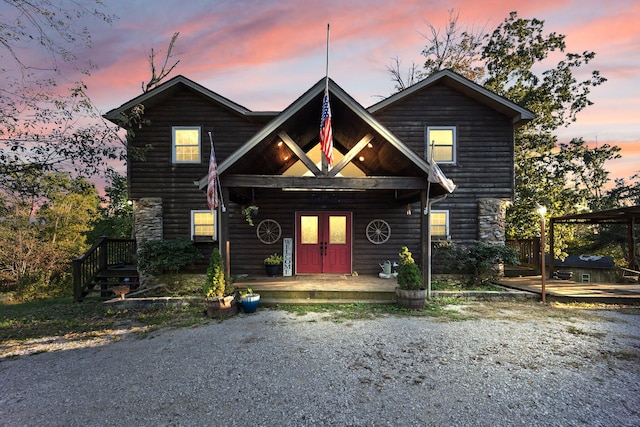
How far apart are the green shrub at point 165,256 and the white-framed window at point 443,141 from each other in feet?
29.1

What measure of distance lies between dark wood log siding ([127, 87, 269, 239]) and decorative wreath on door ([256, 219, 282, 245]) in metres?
2.10

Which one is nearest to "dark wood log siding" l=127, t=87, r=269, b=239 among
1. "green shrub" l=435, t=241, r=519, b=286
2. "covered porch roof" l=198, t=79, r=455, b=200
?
"covered porch roof" l=198, t=79, r=455, b=200

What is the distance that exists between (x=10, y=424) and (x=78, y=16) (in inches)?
279

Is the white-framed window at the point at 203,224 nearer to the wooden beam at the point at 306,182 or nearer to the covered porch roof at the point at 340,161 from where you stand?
the covered porch roof at the point at 340,161

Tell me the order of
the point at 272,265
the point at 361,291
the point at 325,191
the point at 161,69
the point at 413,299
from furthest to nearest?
the point at 161,69
the point at 325,191
the point at 272,265
the point at 361,291
the point at 413,299

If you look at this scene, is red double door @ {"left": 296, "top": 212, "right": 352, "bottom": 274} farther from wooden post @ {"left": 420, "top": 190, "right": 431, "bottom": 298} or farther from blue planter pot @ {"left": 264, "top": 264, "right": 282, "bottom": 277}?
wooden post @ {"left": 420, "top": 190, "right": 431, "bottom": 298}

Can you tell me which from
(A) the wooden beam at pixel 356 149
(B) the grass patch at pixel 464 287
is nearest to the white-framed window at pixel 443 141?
(B) the grass patch at pixel 464 287

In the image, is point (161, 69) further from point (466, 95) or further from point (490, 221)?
point (490, 221)

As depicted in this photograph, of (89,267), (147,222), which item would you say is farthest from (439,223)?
(89,267)

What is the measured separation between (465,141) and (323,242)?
609 centimetres

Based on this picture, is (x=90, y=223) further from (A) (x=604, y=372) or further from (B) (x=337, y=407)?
(A) (x=604, y=372)

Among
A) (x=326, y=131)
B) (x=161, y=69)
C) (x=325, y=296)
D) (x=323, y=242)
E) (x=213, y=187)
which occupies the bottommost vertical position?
(x=325, y=296)

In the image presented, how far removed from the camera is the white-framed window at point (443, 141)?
10.5 meters

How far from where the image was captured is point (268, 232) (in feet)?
34.2
